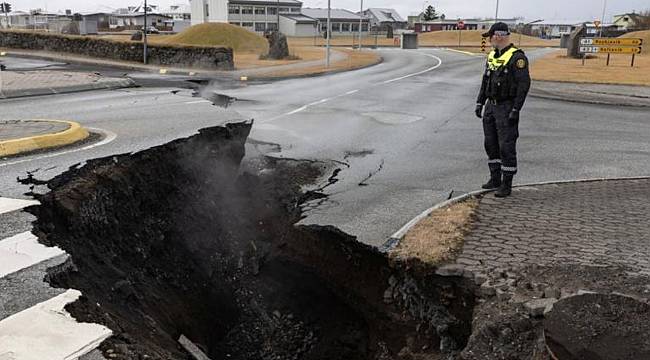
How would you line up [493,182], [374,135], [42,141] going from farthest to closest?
1. [374,135]
2. [42,141]
3. [493,182]

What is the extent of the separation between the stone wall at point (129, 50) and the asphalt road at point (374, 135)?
6.51 m

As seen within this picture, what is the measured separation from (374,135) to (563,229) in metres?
5.70

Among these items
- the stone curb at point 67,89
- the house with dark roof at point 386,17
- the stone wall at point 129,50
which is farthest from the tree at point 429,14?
the stone curb at point 67,89

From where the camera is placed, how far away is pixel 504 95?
6.47m

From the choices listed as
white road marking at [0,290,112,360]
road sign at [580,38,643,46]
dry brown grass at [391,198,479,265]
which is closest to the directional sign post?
road sign at [580,38,643,46]

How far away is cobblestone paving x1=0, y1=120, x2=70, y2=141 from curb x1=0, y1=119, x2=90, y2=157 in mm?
303

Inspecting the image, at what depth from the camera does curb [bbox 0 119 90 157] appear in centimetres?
765

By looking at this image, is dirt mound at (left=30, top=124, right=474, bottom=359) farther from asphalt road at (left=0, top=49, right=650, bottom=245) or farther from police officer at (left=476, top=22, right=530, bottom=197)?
police officer at (left=476, top=22, right=530, bottom=197)

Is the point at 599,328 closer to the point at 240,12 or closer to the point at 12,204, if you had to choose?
the point at 12,204

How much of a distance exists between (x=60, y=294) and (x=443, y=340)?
9.34 feet

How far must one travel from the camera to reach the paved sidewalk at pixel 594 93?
16350mm

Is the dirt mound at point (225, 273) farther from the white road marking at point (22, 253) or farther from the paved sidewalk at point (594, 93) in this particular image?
the paved sidewalk at point (594, 93)

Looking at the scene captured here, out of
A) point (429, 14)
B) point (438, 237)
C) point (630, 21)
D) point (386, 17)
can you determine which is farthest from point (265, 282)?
point (429, 14)

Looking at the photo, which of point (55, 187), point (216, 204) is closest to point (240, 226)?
point (216, 204)
